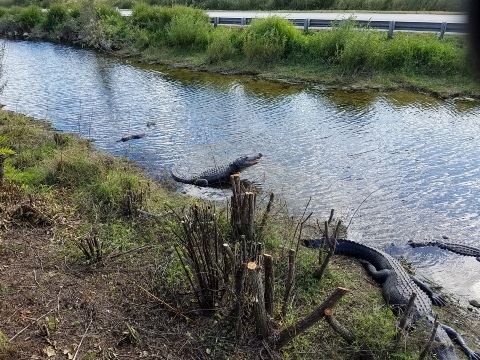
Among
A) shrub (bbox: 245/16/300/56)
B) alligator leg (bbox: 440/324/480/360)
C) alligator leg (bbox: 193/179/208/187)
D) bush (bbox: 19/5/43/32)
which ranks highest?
bush (bbox: 19/5/43/32)

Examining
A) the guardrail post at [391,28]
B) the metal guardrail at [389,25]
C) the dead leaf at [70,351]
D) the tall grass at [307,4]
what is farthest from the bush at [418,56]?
the dead leaf at [70,351]

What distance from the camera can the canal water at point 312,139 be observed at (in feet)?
21.9

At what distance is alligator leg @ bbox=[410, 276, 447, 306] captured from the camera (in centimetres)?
502

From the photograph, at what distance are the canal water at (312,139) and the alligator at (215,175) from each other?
0.74 ft

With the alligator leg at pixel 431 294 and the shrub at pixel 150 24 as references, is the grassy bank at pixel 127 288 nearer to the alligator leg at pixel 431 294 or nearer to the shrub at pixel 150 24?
the alligator leg at pixel 431 294

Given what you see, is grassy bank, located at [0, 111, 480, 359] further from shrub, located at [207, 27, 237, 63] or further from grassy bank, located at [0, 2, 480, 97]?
shrub, located at [207, 27, 237, 63]


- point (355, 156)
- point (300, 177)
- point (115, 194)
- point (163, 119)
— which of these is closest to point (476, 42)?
point (115, 194)

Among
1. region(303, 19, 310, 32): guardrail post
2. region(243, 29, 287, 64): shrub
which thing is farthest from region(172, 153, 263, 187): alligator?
region(303, 19, 310, 32): guardrail post

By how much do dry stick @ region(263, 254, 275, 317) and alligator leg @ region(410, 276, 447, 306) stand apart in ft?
7.58

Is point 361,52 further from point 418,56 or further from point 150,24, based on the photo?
point 150,24

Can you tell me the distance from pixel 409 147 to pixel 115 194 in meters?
6.24

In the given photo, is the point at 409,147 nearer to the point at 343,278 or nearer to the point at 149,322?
the point at 343,278

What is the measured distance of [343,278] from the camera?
5121 mm

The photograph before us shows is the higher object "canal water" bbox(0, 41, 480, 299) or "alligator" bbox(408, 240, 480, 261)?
"canal water" bbox(0, 41, 480, 299)
